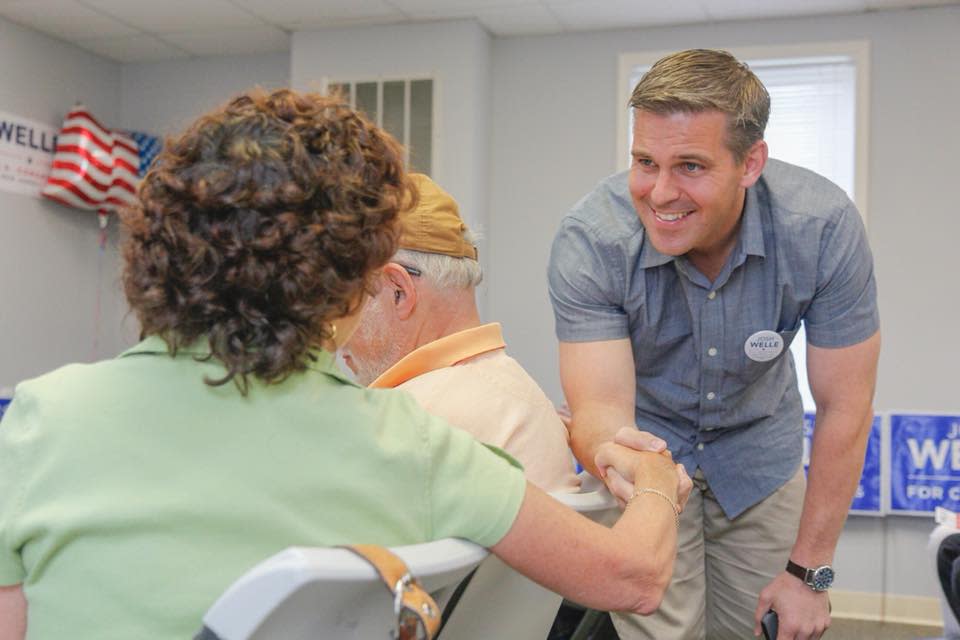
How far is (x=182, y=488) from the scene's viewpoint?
2.89ft

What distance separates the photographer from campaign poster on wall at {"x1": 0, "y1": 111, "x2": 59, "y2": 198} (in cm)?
557

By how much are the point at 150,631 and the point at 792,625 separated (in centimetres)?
123

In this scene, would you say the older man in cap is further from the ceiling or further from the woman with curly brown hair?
the ceiling

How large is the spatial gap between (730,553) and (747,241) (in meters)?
0.67

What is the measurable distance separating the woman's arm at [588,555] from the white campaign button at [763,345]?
84cm

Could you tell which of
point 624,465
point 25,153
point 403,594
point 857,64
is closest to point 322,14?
point 25,153

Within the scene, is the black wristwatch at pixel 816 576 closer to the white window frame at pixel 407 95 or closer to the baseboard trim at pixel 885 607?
the baseboard trim at pixel 885 607

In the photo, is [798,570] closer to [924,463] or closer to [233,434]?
[233,434]

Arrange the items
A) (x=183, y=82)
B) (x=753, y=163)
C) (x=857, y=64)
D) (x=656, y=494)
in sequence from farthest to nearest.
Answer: (x=183, y=82), (x=857, y=64), (x=753, y=163), (x=656, y=494)

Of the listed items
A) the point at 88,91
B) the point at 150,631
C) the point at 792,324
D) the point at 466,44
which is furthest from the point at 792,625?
the point at 88,91

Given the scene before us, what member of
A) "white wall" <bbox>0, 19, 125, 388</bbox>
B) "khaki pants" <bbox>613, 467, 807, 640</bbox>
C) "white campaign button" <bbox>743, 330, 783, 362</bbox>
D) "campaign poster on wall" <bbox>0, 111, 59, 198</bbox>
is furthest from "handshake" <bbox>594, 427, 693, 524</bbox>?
"campaign poster on wall" <bbox>0, 111, 59, 198</bbox>

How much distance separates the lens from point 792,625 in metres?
1.75

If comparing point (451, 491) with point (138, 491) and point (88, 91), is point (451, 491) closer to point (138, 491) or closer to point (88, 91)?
point (138, 491)

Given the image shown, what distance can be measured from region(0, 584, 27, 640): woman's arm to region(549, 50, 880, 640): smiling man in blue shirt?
897mm
